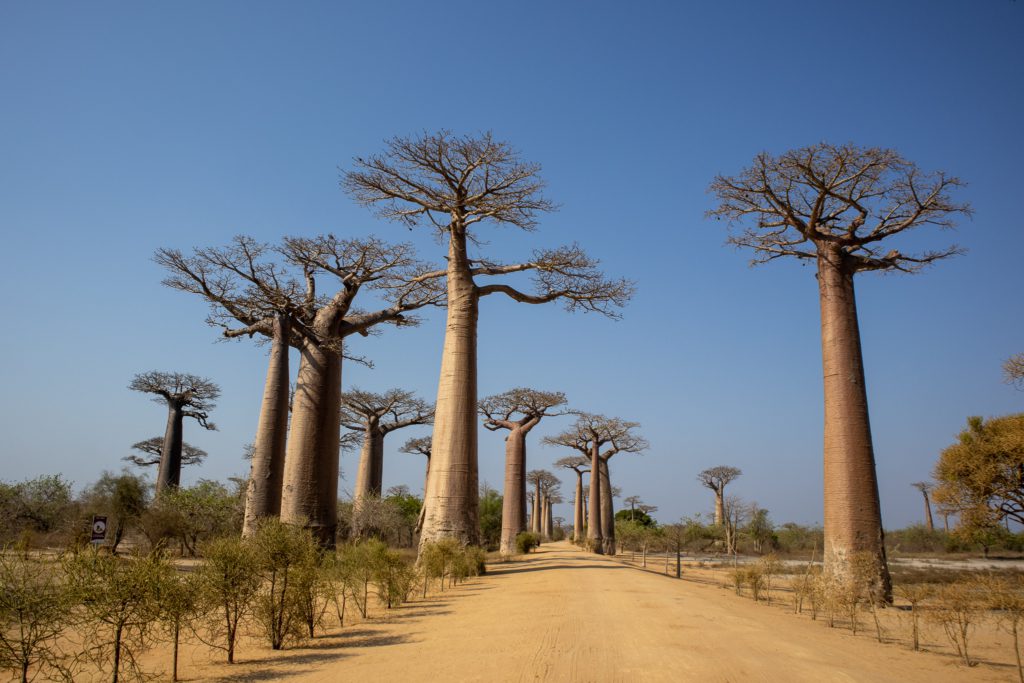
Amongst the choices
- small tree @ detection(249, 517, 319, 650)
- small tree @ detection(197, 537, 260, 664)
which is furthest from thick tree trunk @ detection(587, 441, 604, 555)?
small tree @ detection(197, 537, 260, 664)

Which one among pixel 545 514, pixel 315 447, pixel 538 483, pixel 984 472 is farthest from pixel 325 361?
pixel 545 514

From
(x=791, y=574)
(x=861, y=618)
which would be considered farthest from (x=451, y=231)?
(x=791, y=574)

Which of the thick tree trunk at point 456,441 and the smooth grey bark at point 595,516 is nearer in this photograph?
the thick tree trunk at point 456,441

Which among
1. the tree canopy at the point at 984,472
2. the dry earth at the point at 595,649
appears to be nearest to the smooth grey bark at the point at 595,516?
the tree canopy at the point at 984,472

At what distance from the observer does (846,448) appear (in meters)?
10.1

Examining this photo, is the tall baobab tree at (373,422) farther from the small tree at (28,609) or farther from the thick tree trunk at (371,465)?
the small tree at (28,609)

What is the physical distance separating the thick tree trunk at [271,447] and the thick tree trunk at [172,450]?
35.0ft

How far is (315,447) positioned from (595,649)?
930 centimetres

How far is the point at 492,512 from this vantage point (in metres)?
38.2

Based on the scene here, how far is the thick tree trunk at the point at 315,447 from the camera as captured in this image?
41.4 ft

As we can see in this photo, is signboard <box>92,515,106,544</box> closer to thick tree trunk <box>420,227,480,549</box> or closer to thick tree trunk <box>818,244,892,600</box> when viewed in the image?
thick tree trunk <box>420,227,480,549</box>

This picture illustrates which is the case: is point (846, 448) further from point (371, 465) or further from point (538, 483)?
point (538, 483)

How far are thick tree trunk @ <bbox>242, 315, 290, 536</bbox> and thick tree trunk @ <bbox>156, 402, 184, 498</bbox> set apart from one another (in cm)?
1067

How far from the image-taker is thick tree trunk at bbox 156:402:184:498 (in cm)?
2155
